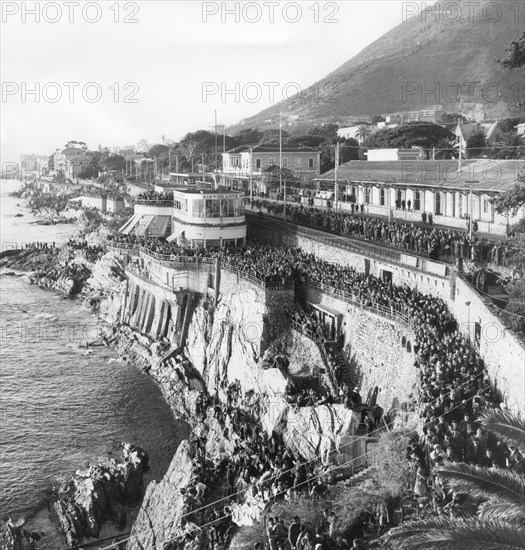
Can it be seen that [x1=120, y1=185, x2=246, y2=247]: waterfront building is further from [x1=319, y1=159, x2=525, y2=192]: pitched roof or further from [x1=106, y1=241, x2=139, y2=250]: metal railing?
[x1=319, y1=159, x2=525, y2=192]: pitched roof

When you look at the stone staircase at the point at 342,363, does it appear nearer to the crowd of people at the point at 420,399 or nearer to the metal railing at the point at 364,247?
the crowd of people at the point at 420,399

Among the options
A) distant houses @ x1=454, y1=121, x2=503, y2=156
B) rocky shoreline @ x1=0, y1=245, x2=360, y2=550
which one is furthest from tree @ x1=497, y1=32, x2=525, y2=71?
distant houses @ x1=454, y1=121, x2=503, y2=156

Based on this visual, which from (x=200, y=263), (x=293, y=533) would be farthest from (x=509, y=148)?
(x=293, y=533)

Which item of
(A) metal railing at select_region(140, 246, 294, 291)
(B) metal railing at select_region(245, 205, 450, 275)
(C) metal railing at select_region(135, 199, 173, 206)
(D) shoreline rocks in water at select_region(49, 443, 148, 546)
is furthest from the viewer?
(C) metal railing at select_region(135, 199, 173, 206)

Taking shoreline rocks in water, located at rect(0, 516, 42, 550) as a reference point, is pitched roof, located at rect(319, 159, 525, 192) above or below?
above

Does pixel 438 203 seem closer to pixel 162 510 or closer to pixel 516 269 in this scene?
pixel 516 269

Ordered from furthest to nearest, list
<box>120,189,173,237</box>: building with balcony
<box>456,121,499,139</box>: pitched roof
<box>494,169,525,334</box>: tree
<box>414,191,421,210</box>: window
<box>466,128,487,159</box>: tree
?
1. <box>456,121,499,139</box>: pitched roof
2. <box>466,128,487,159</box>: tree
3. <box>120,189,173,237</box>: building with balcony
4. <box>414,191,421,210</box>: window
5. <box>494,169,525,334</box>: tree

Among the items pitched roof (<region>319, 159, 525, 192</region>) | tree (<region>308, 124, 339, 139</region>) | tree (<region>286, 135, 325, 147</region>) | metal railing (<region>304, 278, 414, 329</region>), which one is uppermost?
tree (<region>308, 124, 339, 139</region>)
